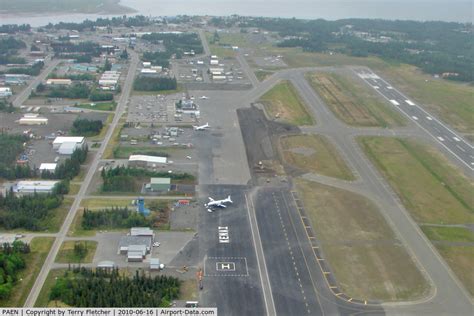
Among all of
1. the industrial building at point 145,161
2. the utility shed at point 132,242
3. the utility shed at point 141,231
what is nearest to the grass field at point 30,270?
the utility shed at point 132,242

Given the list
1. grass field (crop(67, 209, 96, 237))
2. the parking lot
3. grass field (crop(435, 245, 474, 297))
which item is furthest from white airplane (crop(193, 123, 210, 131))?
grass field (crop(435, 245, 474, 297))

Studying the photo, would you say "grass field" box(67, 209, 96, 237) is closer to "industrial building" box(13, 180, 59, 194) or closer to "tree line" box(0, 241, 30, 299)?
"tree line" box(0, 241, 30, 299)

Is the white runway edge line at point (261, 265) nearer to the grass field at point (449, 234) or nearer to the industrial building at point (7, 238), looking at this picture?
the grass field at point (449, 234)

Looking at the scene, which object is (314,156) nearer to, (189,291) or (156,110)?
(156,110)

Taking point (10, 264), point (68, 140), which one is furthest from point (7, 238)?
point (68, 140)

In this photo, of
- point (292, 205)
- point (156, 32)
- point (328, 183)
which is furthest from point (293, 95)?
point (156, 32)

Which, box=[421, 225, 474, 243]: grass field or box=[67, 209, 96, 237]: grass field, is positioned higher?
box=[67, 209, 96, 237]: grass field
